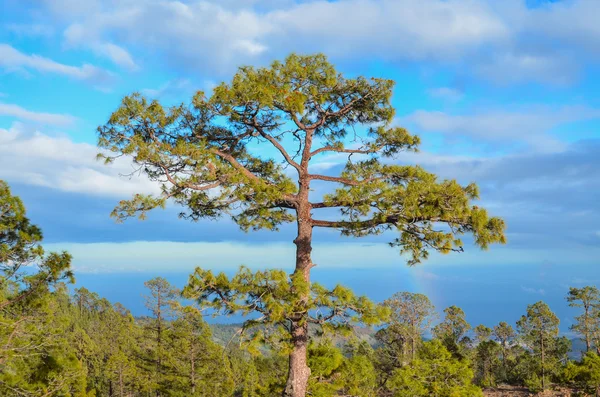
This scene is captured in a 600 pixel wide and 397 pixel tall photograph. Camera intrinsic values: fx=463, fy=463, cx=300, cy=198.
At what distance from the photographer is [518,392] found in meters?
23.7

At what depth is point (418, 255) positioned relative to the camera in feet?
32.6

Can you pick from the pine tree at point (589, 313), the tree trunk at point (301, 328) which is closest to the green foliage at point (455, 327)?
the pine tree at point (589, 313)

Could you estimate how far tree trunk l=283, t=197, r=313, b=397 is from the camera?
8930mm

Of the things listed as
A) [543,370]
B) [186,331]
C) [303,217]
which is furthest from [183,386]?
[303,217]

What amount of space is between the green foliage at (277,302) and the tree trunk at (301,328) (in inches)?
8.7

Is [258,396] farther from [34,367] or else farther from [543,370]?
[543,370]

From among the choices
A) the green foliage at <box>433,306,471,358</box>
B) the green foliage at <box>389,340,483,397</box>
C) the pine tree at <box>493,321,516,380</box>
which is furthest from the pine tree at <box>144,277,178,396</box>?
the pine tree at <box>493,321,516,380</box>

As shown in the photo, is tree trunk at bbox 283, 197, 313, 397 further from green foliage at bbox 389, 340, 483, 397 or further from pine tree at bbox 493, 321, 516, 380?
pine tree at bbox 493, 321, 516, 380

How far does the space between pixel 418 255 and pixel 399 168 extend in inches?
75.3

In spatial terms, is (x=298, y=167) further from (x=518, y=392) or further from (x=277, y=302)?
(x=518, y=392)

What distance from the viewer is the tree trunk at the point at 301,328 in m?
8.93

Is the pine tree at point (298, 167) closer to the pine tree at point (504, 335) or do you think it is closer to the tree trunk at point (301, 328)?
the tree trunk at point (301, 328)

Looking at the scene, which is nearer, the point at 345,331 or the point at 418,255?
the point at 345,331

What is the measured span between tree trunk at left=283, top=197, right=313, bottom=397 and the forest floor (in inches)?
656
